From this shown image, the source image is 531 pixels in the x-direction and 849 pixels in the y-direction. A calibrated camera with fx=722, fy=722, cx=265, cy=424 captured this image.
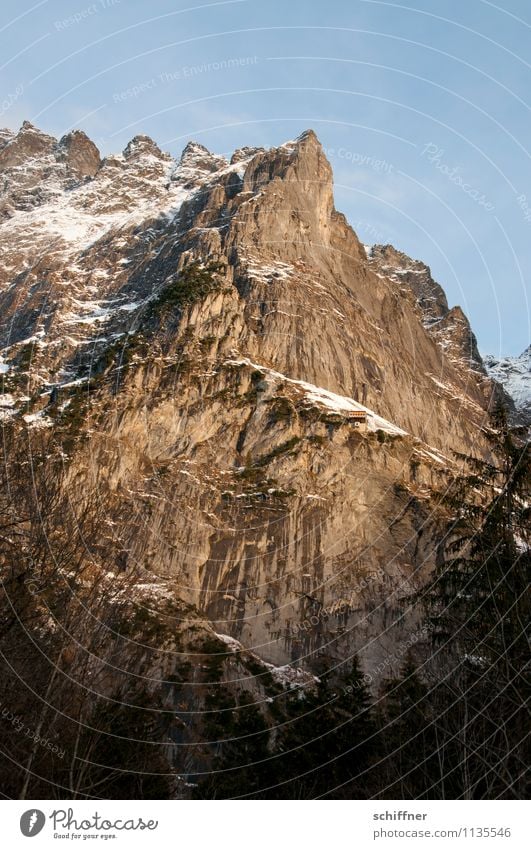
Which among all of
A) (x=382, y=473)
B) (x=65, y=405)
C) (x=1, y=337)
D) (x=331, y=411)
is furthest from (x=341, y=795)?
(x=1, y=337)

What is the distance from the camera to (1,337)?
14300 cm

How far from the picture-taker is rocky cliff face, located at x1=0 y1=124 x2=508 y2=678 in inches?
2763

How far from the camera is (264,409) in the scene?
87.8 m

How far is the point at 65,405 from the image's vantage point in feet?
295

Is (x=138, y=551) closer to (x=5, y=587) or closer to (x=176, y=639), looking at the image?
(x=176, y=639)

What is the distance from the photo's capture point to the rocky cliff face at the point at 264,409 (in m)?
70.2

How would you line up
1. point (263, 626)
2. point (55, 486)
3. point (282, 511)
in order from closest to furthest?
point (55, 486) → point (263, 626) → point (282, 511)

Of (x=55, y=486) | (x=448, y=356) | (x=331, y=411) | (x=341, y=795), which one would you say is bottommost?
(x=341, y=795)

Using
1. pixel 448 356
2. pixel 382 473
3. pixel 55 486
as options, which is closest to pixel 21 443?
pixel 55 486

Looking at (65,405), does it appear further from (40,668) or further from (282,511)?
(40,668)

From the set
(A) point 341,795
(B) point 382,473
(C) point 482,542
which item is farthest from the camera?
(B) point 382,473

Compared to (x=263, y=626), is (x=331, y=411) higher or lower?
higher

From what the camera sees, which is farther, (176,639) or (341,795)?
(176,639)

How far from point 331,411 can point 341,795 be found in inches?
2610
